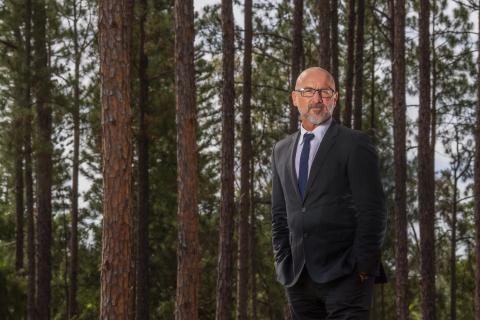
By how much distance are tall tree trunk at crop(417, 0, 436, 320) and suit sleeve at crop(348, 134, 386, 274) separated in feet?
43.7

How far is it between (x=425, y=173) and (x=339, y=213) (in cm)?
1352

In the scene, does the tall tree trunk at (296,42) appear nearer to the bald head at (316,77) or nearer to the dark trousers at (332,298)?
the bald head at (316,77)

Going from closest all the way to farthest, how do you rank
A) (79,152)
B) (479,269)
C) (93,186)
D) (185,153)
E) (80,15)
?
1. (185,153)
2. (479,269)
3. (80,15)
4. (79,152)
5. (93,186)

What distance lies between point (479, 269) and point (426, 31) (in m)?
5.95

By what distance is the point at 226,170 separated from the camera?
15.5 meters

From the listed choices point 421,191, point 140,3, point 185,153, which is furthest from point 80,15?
point 185,153

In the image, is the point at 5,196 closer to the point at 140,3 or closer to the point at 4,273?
the point at 4,273

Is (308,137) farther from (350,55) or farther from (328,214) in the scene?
(350,55)

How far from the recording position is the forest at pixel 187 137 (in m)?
11.6

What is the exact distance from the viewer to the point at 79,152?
2672 cm

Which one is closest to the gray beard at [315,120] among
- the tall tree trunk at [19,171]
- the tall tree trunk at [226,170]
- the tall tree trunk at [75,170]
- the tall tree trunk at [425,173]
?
the tall tree trunk at [226,170]

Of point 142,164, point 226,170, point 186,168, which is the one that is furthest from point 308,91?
point 142,164

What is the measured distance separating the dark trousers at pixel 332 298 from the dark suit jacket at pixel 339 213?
0.05m

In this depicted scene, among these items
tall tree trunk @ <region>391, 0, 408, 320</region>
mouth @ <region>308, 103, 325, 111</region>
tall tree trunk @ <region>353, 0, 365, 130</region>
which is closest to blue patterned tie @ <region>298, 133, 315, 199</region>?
mouth @ <region>308, 103, 325, 111</region>
